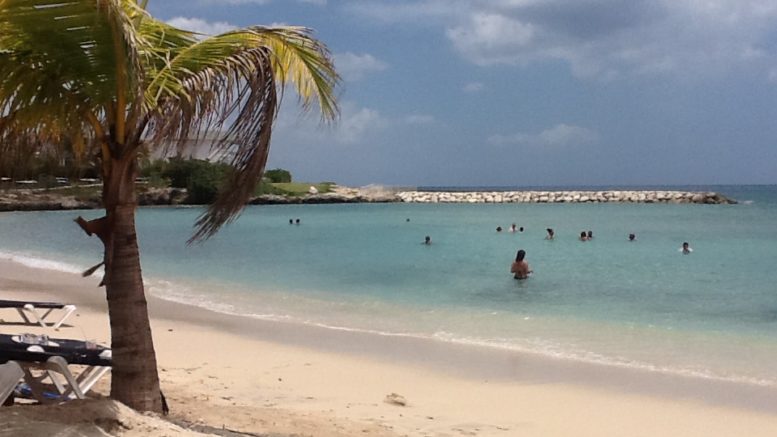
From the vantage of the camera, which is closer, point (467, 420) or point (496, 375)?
point (467, 420)

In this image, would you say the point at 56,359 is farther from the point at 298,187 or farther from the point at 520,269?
the point at 298,187

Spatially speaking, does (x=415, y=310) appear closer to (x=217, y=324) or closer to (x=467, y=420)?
(x=217, y=324)

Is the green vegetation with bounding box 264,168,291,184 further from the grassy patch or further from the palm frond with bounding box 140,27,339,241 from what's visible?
the palm frond with bounding box 140,27,339,241

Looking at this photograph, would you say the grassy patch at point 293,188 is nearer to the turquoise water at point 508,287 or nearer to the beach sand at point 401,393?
the turquoise water at point 508,287

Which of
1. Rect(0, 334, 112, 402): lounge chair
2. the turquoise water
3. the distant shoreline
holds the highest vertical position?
the distant shoreline

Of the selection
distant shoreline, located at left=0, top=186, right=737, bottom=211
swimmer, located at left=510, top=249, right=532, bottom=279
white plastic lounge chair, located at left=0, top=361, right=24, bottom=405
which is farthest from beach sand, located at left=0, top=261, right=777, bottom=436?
distant shoreline, located at left=0, top=186, right=737, bottom=211

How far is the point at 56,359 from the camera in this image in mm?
4504

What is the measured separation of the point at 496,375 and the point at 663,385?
1.67 m

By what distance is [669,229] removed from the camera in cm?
3778

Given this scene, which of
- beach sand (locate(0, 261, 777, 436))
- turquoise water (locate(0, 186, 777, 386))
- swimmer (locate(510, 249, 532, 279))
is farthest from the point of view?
swimmer (locate(510, 249, 532, 279))

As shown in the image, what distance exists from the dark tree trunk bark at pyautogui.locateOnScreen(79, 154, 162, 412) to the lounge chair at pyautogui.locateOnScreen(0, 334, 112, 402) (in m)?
0.30

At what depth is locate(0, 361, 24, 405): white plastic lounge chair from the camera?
13.5 ft

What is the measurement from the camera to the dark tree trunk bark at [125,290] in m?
4.45

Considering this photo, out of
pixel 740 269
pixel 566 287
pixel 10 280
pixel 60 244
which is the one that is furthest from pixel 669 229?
pixel 10 280
